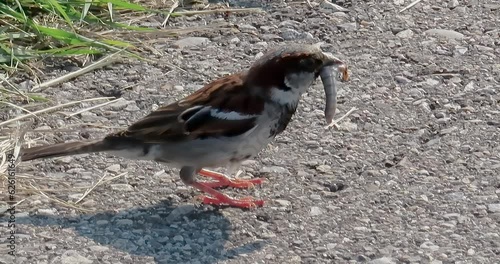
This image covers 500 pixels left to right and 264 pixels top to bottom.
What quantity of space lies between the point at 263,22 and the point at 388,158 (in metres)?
1.74

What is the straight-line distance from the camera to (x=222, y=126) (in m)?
5.16

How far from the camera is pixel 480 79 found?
21.1 ft

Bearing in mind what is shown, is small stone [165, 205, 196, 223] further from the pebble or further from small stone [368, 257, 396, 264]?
the pebble

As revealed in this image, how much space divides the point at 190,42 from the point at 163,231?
2088 mm

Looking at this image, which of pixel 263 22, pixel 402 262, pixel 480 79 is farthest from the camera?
pixel 263 22

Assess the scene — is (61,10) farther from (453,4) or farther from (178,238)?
(453,4)

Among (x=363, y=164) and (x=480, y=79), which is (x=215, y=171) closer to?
(x=363, y=164)

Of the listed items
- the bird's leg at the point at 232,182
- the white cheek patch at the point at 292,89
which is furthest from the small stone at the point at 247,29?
the white cheek patch at the point at 292,89

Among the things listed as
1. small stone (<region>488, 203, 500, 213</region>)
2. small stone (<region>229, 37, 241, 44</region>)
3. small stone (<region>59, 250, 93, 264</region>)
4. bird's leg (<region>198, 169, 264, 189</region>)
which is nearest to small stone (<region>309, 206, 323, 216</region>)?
bird's leg (<region>198, 169, 264, 189</region>)

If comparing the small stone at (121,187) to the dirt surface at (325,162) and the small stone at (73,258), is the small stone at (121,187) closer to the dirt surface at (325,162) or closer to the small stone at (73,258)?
the dirt surface at (325,162)

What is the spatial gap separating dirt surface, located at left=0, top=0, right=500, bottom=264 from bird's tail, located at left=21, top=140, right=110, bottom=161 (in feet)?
0.54

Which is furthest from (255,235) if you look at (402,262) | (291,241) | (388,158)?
(388,158)

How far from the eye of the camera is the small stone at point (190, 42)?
6805 mm

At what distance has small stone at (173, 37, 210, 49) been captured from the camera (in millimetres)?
6805
